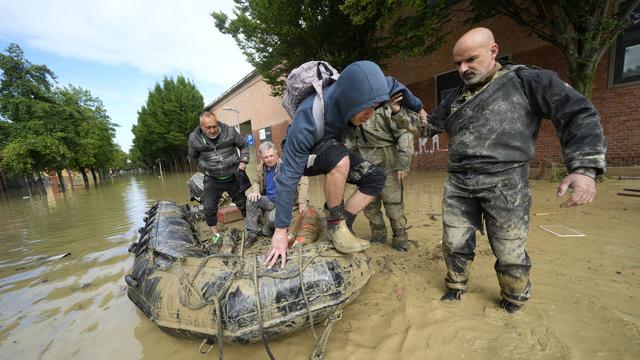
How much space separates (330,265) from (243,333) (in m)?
0.77

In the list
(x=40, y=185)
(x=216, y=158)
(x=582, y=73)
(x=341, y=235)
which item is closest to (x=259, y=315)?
(x=341, y=235)

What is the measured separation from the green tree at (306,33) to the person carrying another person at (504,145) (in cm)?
652

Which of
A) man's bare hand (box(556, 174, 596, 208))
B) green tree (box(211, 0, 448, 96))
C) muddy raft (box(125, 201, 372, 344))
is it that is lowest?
muddy raft (box(125, 201, 372, 344))

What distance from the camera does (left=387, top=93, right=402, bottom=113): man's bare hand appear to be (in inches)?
88.2

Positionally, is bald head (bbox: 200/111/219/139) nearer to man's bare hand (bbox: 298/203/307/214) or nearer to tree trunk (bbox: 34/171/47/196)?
man's bare hand (bbox: 298/203/307/214)

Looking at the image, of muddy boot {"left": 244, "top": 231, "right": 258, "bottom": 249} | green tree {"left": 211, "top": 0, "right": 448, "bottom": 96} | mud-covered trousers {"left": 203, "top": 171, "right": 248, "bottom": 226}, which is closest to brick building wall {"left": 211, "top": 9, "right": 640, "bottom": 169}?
green tree {"left": 211, "top": 0, "right": 448, "bottom": 96}

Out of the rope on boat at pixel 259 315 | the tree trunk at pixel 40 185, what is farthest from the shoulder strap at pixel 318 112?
the tree trunk at pixel 40 185

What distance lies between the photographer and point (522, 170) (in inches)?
73.2

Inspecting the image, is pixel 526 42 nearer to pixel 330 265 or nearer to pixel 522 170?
pixel 522 170

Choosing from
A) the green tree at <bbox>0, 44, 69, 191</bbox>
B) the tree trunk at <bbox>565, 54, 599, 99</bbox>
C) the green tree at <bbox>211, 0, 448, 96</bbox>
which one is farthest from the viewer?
the green tree at <bbox>0, 44, 69, 191</bbox>

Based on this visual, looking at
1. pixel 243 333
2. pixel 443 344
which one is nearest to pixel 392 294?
pixel 443 344

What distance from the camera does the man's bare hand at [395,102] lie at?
224 centimetres

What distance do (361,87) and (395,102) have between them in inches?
27.8

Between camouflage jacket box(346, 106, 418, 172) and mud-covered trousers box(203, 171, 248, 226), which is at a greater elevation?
camouflage jacket box(346, 106, 418, 172)
